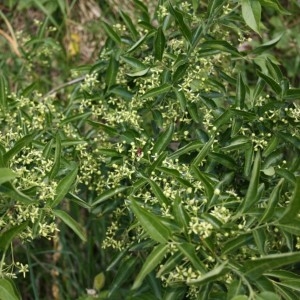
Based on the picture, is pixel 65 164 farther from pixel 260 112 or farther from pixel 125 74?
pixel 260 112

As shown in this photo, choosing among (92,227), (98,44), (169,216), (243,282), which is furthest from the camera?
(98,44)

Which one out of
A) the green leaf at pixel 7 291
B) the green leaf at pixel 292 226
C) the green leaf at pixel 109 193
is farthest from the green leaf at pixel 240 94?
the green leaf at pixel 7 291

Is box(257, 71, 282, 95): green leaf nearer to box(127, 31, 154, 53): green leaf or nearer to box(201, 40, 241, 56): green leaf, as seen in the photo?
box(201, 40, 241, 56): green leaf

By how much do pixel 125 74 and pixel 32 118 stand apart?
14.4 inches

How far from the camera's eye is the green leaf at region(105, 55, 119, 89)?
2061 millimetres

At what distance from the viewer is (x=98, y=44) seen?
11.6 feet

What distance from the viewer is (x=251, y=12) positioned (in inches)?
68.3

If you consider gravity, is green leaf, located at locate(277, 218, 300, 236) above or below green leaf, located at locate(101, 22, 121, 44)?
below

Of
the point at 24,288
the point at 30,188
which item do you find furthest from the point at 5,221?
the point at 24,288

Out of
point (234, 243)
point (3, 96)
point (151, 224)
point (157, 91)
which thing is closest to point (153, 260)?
point (151, 224)

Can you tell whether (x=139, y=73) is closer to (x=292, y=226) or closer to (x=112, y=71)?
(x=112, y=71)

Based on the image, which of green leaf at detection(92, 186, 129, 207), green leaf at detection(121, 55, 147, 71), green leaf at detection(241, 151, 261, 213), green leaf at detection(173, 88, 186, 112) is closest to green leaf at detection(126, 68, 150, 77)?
green leaf at detection(121, 55, 147, 71)

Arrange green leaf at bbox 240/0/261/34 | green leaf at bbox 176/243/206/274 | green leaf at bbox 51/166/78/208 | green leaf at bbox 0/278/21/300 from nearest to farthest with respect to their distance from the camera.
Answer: green leaf at bbox 176/243/206/274 < green leaf at bbox 0/278/21/300 < green leaf at bbox 51/166/78/208 < green leaf at bbox 240/0/261/34

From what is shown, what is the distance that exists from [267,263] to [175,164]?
0.60 meters
